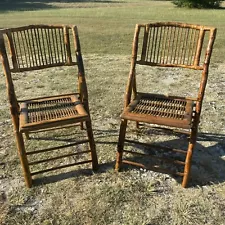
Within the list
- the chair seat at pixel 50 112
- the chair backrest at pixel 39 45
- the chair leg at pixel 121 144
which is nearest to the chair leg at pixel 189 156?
the chair leg at pixel 121 144

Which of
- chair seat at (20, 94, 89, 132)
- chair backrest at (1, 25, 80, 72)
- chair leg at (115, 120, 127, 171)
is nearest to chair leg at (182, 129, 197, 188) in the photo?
chair leg at (115, 120, 127, 171)

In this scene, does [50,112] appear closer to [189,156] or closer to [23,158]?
[23,158]

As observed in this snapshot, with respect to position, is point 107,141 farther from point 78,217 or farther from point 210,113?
point 210,113

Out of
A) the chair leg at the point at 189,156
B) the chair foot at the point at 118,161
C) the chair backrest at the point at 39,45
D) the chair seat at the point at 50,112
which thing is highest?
the chair backrest at the point at 39,45

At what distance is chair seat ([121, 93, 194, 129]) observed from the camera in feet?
7.90

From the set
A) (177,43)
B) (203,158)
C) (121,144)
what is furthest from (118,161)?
(177,43)

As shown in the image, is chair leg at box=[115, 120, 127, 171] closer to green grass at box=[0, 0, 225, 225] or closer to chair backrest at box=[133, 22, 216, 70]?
green grass at box=[0, 0, 225, 225]

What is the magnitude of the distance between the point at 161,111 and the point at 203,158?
2.60ft

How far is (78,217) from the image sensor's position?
2314mm

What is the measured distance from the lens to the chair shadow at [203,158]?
8.96 ft

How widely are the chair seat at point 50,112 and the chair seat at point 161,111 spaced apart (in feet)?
1.33

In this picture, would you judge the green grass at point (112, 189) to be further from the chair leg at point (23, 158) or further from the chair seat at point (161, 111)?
the chair seat at point (161, 111)

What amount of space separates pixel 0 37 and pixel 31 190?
1.30 m

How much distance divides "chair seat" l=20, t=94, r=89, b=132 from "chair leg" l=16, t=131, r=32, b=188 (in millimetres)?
152
